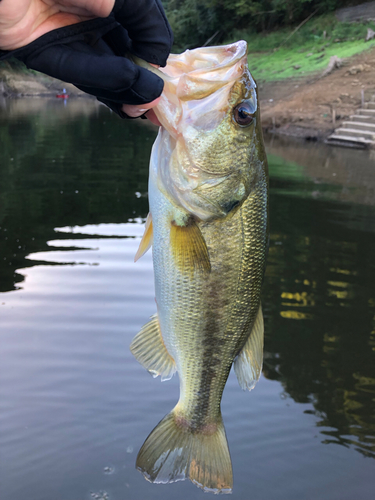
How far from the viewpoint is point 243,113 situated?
2.29 m

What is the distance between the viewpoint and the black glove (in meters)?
1.74

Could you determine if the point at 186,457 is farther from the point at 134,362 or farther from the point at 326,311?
the point at 326,311

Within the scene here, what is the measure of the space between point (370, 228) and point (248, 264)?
8421 mm

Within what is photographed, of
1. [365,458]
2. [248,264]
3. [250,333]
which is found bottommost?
[365,458]

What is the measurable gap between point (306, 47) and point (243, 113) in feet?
118

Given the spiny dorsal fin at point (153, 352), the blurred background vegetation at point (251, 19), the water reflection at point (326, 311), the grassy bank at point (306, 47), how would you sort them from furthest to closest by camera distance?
the blurred background vegetation at point (251, 19) → the grassy bank at point (306, 47) → the water reflection at point (326, 311) → the spiny dorsal fin at point (153, 352)

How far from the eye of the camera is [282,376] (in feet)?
17.3

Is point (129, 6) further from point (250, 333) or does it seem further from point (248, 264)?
point (250, 333)

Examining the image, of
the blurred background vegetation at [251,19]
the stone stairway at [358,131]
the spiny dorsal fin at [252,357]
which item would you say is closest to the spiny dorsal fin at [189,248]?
the spiny dorsal fin at [252,357]

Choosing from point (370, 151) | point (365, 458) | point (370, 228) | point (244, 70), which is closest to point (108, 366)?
point (365, 458)

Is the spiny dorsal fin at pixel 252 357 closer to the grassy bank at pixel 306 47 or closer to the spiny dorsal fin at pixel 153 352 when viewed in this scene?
the spiny dorsal fin at pixel 153 352

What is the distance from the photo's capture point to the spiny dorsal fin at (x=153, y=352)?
2.71 m

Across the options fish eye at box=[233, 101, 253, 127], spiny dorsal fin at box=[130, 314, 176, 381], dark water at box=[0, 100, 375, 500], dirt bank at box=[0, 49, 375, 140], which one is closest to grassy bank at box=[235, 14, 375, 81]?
dirt bank at box=[0, 49, 375, 140]

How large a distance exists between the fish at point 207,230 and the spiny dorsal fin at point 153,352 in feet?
0.27
